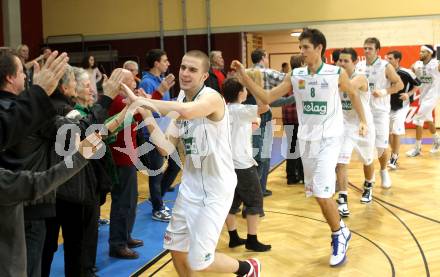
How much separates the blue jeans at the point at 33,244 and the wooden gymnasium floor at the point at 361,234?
1552 mm

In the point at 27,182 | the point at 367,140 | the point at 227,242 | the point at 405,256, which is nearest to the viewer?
the point at 27,182

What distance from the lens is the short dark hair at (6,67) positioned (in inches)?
102

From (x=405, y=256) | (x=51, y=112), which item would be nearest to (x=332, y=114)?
(x=405, y=256)

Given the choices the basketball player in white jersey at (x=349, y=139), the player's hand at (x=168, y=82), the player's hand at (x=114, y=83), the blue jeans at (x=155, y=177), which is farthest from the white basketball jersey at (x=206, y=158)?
the basketball player in white jersey at (x=349, y=139)

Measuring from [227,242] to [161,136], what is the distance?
2094 mm

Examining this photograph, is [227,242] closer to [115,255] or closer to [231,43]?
[115,255]

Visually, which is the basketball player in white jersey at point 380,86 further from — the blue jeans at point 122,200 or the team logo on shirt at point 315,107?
the blue jeans at point 122,200

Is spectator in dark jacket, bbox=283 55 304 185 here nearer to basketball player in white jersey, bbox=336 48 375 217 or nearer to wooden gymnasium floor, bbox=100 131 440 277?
wooden gymnasium floor, bbox=100 131 440 277

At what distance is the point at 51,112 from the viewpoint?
2131mm

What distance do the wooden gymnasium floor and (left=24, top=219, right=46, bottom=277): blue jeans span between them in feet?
5.09

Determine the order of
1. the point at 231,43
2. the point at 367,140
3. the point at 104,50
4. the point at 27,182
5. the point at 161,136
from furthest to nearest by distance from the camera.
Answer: the point at 104,50
the point at 231,43
the point at 367,140
the point at 161,136
the point at 27,182

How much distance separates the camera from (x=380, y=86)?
298 inches

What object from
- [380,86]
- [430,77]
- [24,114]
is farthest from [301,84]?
[430,77]

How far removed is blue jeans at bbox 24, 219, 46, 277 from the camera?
3.07 metres
